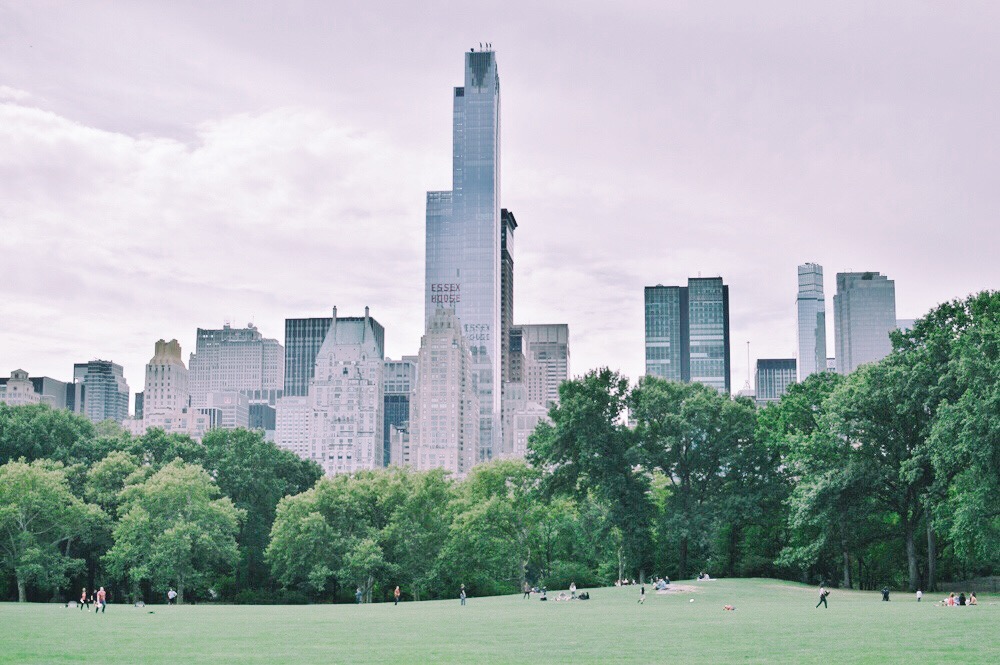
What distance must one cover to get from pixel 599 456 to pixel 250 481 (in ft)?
114

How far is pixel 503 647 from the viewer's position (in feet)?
102

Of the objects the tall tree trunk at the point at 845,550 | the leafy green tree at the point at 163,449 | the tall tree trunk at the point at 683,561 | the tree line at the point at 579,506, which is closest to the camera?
the tree line at the point at 579,506

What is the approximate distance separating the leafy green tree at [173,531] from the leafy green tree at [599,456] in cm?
2530

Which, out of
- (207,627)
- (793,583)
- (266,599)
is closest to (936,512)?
(793,583)

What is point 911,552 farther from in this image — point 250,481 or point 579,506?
point 250,481

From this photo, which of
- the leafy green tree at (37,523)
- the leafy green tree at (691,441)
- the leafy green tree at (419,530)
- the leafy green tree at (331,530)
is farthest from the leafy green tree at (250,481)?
the leafy green tree at (691,441)

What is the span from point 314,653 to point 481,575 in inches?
2120

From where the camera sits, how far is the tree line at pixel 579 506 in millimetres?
63438

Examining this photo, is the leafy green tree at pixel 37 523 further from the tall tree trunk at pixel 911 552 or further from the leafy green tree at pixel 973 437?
the leafy green tree at pixel 973 437

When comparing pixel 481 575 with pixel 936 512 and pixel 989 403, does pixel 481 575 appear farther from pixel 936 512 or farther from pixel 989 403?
pixel 989 403

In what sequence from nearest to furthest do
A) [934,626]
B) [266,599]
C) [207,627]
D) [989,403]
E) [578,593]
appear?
[934,626] → [207,627] → [989,403] → [578,593] → [266,599]

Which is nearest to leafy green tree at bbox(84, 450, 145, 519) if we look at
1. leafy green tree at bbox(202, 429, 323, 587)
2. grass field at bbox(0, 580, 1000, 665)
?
leafy green tree at bbox(202, 429, 323, 587)

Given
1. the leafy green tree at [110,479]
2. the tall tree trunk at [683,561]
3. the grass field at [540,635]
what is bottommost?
the tall tree trunk at [683,561]

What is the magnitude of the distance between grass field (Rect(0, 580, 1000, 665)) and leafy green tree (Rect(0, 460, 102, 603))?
24.7 m
